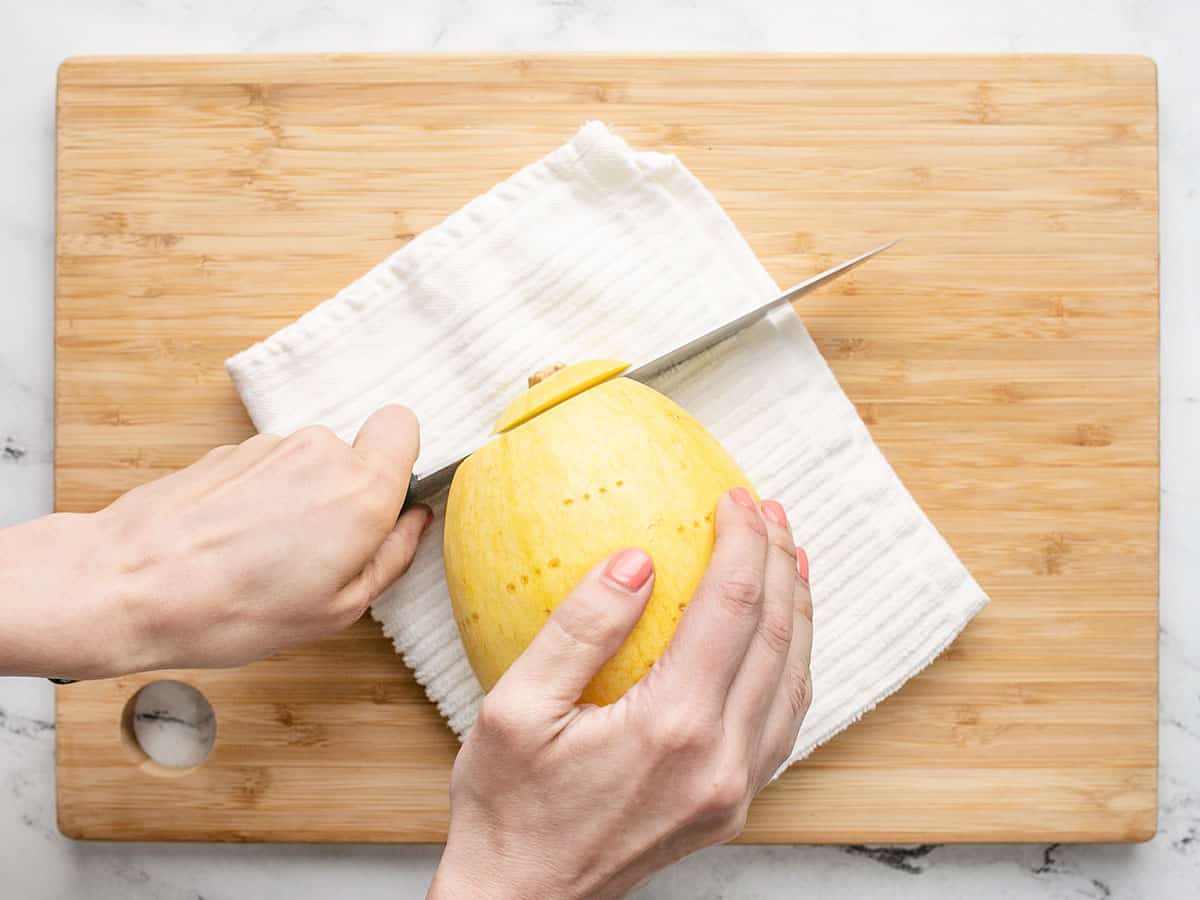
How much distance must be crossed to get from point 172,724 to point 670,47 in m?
1.15

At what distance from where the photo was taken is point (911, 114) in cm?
129

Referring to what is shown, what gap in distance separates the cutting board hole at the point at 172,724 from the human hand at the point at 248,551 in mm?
318

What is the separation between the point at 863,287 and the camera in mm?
1293

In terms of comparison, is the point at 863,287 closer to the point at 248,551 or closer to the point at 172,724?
the point at 248,551

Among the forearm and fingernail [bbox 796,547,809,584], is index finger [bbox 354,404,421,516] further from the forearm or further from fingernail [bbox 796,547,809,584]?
fingernail [bbox 796,547,809,584]

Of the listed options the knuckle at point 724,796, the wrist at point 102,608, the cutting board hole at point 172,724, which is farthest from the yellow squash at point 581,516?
the cutting board hole at point 172,724

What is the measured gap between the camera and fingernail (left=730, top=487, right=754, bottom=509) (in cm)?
99

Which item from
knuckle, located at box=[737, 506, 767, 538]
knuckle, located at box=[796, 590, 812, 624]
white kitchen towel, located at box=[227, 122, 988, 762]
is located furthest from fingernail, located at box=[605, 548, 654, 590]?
white kitchen towel, located at box=[227, 122, 988, 762]

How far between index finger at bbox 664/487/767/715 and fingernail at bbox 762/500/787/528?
0.11 metres

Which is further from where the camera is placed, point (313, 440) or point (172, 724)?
point (172, 724)

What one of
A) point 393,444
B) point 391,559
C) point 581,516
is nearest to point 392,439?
point 393,444

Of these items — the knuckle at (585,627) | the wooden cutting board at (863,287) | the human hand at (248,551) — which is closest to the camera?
the knuckle at (585,627)

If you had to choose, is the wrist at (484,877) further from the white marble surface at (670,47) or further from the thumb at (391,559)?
the white marble surface at (670,47)

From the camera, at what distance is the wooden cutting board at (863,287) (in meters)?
1.29
